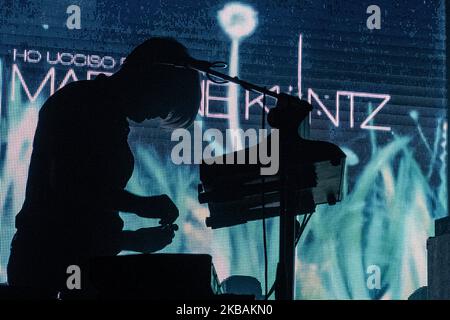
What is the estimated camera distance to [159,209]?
2262 mm

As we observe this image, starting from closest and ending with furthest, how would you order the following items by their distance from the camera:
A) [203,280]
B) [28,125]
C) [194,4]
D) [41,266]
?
1. [203,280]
2. [41,266]
3. [28,125]
4. [194,4]

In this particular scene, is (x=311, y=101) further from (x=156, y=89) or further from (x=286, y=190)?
(x=286, y=190)

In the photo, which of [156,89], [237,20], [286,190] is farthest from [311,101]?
[286,190]

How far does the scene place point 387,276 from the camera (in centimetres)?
503

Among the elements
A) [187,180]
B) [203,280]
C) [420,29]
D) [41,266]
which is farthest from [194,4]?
[203,280]

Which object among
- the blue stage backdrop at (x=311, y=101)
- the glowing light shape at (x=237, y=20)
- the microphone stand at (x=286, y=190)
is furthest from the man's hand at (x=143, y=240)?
the glowing light shape at (x=237, y=20)

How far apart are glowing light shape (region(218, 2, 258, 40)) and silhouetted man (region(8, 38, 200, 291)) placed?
2.62 meters

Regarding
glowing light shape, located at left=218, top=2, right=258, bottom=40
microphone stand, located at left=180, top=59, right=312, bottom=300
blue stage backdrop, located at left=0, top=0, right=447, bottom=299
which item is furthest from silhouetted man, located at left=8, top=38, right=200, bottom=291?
glowing light shape, located at left=218, top=2, right=258, bottom=40

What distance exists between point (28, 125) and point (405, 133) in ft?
8.73

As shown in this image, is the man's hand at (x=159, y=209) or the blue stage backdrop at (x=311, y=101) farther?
the blue stage backdrop at (x=311, y=101)

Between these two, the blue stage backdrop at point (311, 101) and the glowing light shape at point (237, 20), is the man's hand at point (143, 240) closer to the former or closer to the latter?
the blue stage backdrop at point (311, 101)

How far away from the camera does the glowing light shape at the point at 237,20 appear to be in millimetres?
5113
